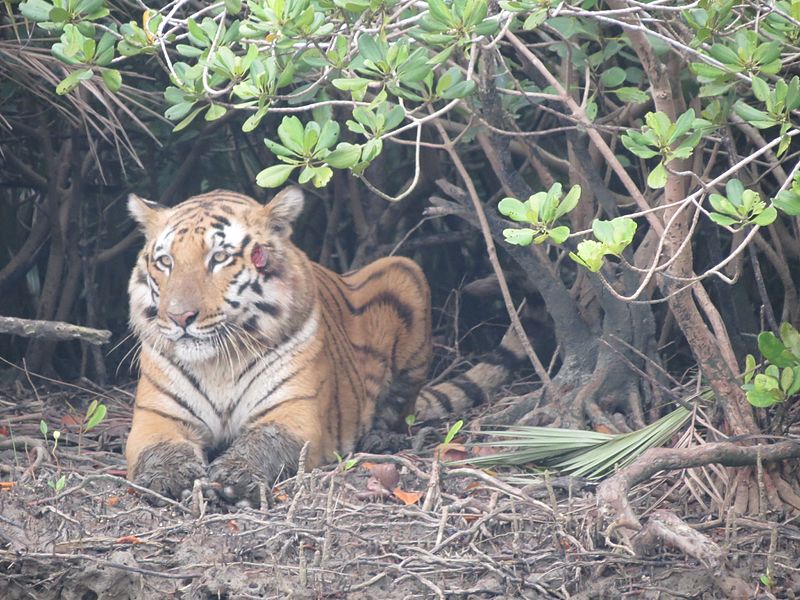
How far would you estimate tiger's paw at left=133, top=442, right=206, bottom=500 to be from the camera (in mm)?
4145

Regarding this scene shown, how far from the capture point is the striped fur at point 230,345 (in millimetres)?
4520

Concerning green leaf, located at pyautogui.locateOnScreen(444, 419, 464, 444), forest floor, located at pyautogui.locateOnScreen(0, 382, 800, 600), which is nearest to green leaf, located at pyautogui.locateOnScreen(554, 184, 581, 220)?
forest floor, located at pyautogui.locateOnScreen(0, 382, 800, 600)

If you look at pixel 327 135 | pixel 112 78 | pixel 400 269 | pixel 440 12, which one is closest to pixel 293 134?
pixel 327 135

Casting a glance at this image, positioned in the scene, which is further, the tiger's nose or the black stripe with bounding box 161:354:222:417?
the black stripe with bounding box 161:354:222:417

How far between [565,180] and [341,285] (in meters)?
1.30

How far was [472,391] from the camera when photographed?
5.75 metres

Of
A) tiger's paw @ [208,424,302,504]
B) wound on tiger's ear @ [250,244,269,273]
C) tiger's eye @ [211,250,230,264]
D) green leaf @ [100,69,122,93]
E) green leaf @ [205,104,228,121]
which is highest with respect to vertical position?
green leaf @ [100,69,122,93]

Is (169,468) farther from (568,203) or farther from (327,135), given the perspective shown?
(568,203)

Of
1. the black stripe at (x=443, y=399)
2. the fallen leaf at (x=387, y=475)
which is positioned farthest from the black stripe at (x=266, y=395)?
the black stripe at (x=443, y=399)

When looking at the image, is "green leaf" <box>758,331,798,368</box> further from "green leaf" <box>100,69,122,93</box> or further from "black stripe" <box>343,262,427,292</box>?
"black stripe" <box>343,262,427,292</box>

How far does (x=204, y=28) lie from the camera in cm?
367

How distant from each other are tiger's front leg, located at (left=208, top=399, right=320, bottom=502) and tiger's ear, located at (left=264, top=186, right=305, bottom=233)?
80cm

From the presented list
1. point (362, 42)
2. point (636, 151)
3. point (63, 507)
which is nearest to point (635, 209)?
point (636, 151)

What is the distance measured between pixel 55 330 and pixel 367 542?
4.07 feet
